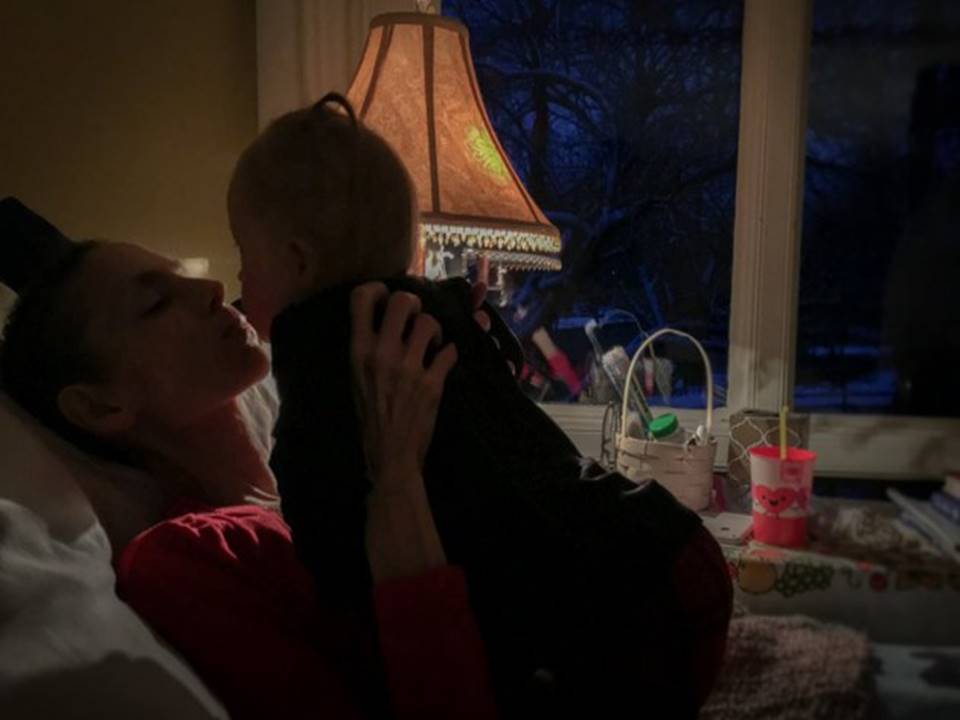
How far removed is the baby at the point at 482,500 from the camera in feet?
2.31

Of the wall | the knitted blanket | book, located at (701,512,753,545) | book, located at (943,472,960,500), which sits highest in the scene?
the wall

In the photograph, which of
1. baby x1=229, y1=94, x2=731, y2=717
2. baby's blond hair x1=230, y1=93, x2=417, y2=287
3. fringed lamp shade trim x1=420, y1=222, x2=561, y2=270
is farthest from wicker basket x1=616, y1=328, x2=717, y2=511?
baby's blond hair x1=230, y1=93, x2=417, y2=287

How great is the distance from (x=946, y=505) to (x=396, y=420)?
116 centimetres

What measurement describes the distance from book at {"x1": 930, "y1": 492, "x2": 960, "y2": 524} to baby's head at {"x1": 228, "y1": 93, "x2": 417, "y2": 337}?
1.14m

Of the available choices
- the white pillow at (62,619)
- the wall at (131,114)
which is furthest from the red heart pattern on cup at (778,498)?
the wall at (131,114)

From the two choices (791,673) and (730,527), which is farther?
(730,527)

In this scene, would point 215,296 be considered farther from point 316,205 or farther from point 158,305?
point 316,205

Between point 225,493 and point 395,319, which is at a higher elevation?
point 395,319

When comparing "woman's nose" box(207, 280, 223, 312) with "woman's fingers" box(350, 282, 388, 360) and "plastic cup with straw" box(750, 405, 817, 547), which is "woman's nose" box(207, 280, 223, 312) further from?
"plastic cup with straw" box(750, 405, 817, 547)

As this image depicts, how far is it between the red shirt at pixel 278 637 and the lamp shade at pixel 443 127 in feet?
2.00

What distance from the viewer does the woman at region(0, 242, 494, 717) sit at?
65 cm

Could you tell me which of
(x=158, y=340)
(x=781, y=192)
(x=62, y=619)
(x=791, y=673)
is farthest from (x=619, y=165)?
(x=62, y=619)

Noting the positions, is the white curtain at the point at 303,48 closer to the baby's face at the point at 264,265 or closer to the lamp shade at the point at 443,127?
the lamp shade at the point at 443,127

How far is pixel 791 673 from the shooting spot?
1029 millimetres
